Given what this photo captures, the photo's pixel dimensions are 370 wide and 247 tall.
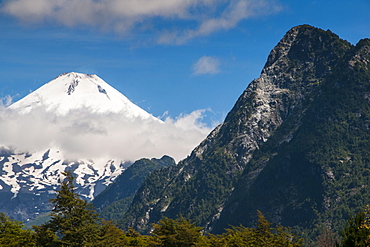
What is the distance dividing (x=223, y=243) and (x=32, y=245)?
3874cm

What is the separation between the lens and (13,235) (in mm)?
Answer: 103188

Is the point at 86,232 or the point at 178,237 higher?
the point at 178,237

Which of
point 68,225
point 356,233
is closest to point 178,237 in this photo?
point 68,225

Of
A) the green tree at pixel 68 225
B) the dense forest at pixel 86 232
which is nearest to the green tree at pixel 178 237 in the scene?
the dense forest at pixel 86 232

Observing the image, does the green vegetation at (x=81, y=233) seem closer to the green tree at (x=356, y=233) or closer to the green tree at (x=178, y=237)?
the green tree at (x=178, y=237)

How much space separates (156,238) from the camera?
396ft

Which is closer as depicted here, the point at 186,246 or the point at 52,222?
the point at 52,222

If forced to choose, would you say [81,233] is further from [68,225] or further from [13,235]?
[13,235]

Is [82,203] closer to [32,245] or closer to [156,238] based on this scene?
[32,245]

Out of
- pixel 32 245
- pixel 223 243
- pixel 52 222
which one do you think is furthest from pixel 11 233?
pixel 223 243

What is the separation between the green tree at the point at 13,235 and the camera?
9906 cm

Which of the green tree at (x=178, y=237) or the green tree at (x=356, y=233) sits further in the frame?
the green tree at (x=178, y=237)

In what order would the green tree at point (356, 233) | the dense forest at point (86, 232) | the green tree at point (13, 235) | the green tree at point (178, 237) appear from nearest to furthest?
the green tree at point (356, 233) < the dense forest at point (86, 232) < the green tree at point (13, 235) < the green tree at point (178, 237)

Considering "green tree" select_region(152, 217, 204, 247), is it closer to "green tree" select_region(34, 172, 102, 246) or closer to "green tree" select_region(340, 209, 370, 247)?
"green tree" select_region(34, 172, 102, 246)
